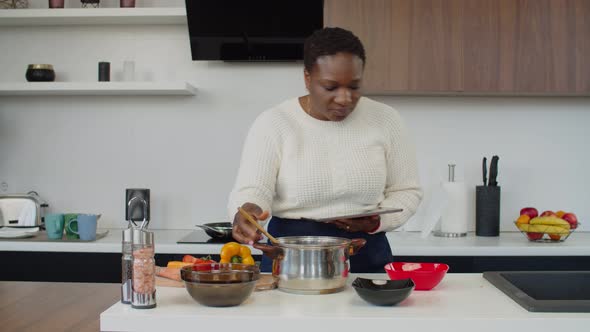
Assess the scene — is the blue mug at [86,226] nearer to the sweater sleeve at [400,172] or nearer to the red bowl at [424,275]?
the sweater sleeve at [400,172]

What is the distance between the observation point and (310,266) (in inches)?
64.0

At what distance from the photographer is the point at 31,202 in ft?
10.8

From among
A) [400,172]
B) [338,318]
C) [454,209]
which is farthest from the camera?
[454,209]

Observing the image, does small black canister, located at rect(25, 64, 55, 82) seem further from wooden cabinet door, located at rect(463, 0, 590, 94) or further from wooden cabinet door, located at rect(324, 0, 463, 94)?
wooden cabinet door, located at rect(463, 0, 590, 94)

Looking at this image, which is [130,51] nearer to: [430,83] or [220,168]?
[220,168]

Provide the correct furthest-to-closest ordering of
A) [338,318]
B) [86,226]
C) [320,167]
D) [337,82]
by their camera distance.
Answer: [86,226], [320,167], [337,82], [338,318]

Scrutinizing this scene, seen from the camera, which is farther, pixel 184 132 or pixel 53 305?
pixel 184 132

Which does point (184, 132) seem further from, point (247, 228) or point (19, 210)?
point (247, 228)

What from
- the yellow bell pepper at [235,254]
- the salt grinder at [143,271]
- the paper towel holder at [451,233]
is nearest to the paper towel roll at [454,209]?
the paper towel holder at [451,233]

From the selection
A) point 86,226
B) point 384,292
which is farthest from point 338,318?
point 86,226

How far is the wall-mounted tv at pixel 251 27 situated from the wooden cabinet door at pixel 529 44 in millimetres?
714

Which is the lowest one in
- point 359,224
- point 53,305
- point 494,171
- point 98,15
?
point 53,305

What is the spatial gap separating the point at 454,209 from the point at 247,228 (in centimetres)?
172

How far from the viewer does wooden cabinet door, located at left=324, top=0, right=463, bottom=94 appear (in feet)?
10.3
